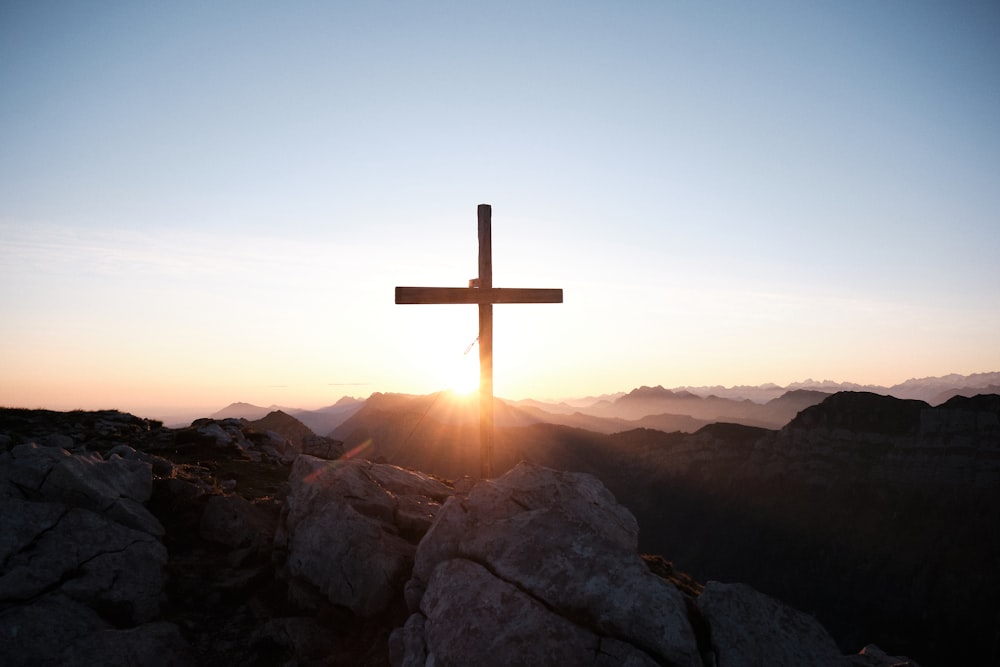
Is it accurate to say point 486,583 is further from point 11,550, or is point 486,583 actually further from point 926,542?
point 926,542

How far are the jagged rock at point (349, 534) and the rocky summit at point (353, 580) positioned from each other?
29mm

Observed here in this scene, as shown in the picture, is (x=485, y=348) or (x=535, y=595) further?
(x=485, y=348)

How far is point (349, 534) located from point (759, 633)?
5.74 m

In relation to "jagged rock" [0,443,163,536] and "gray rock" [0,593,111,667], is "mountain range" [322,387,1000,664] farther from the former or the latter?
"gray rock" [0,593,111,667]

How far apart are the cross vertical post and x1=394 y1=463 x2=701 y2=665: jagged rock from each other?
131 inches

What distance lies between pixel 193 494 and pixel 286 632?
4.48 meters

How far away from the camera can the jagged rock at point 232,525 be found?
10492mm

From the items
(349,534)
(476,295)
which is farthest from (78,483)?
(476,295)

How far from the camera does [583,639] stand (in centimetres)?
615

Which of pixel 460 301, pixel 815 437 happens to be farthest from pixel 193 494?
pixel 815 437

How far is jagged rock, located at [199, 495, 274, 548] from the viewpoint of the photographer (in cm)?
1049

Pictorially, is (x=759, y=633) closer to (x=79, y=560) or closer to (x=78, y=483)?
(x=79, y=560)

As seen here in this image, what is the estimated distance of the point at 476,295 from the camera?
1175 cm

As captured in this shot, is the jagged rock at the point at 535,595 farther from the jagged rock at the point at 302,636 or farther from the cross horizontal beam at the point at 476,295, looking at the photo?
the cross horizontal beam at the point at 476,295
